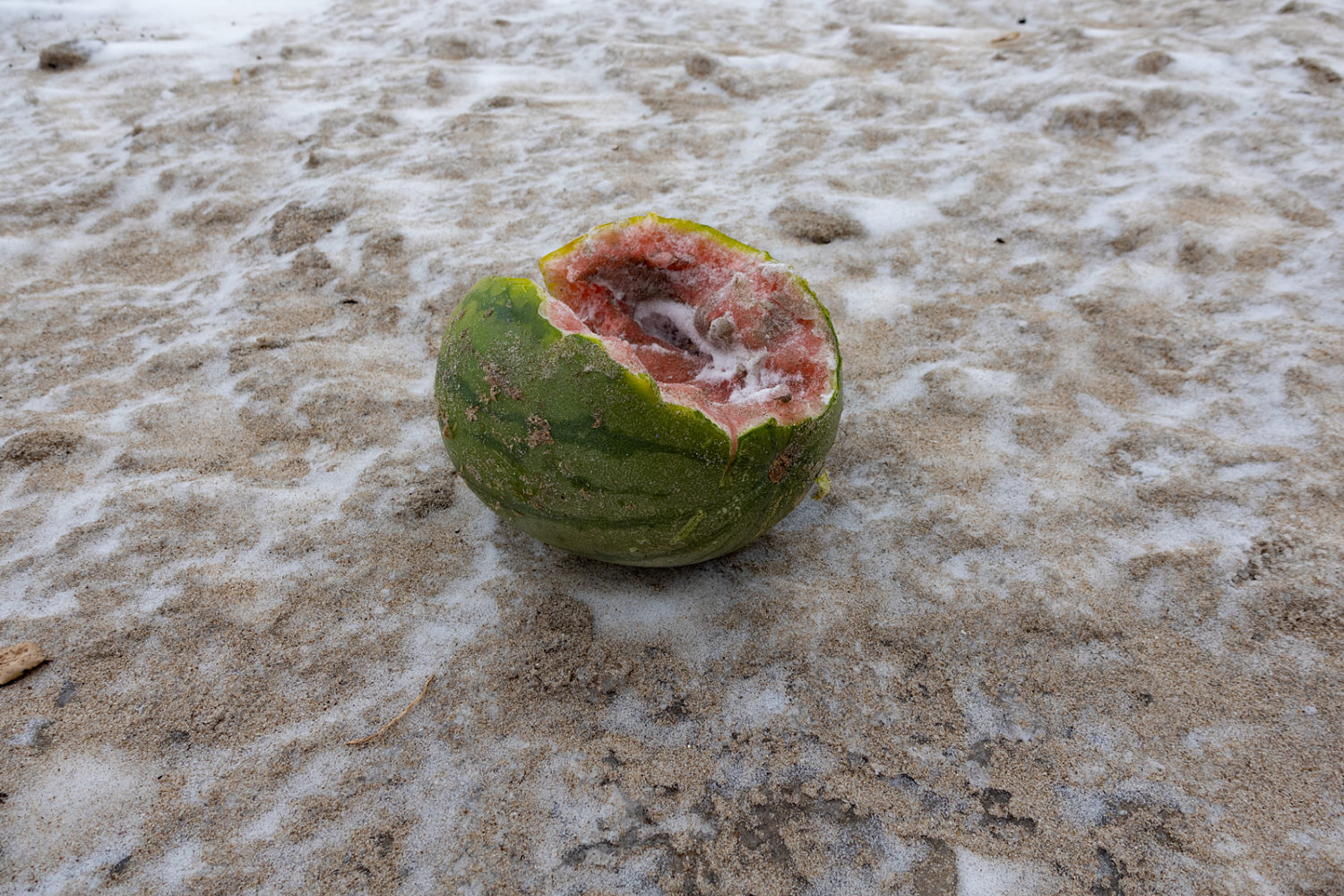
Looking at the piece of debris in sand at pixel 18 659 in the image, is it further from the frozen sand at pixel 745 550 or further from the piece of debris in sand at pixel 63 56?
the piece of debris in sand at pixel 63 56

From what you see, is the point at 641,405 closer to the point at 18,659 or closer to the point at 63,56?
the point at 18,659

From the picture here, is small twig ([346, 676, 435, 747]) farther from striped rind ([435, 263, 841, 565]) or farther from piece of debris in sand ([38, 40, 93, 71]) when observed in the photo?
piece of debris in sand ([38, 40, 93, 71])

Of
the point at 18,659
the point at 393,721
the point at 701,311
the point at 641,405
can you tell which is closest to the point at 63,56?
the point at 18,659

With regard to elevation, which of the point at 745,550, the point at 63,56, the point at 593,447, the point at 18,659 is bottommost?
the point at 745,550

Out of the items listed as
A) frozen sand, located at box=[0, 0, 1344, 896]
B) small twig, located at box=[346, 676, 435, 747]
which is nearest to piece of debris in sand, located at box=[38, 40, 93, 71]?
frozen sand, located at box=[0, 0, 1344, 896]

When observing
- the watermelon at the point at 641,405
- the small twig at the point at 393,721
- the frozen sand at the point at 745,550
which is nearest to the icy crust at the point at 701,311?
the watermelon at the point at 641,405

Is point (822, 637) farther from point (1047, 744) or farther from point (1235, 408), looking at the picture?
point (1235, 408)
